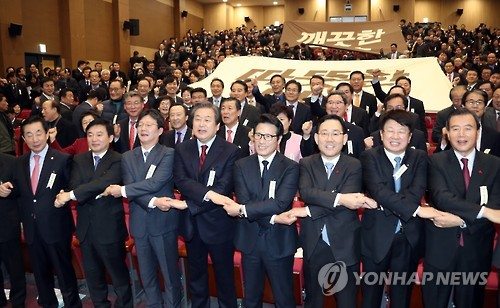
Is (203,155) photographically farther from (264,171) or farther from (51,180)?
(51,180)

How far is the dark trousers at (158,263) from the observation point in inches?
121

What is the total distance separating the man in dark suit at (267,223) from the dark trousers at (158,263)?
1.67ft

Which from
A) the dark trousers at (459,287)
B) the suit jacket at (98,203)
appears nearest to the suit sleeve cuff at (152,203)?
the suit jacket at (98,203)

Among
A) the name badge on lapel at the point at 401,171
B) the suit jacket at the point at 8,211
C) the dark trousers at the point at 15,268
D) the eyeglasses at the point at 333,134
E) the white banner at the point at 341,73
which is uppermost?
the white banner at the point at 341,73

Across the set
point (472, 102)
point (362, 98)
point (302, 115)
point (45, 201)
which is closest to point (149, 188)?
point (45, 201)

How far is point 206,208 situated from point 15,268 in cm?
160

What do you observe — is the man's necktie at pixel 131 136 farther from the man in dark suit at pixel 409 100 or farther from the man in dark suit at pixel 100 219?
the man in dark suit at pixel 409 100

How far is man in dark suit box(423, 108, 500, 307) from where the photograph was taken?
2576mm

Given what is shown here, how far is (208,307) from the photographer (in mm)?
3152

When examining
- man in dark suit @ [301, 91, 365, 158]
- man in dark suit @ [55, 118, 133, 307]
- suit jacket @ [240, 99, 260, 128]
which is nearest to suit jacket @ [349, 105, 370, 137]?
man in dark suit @ [301, 91, 365, 158]

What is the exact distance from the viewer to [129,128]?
4875 mm

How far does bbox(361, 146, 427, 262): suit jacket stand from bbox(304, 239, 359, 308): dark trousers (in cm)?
19

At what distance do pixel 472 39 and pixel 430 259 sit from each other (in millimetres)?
14102

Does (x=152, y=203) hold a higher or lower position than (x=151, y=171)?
lower
